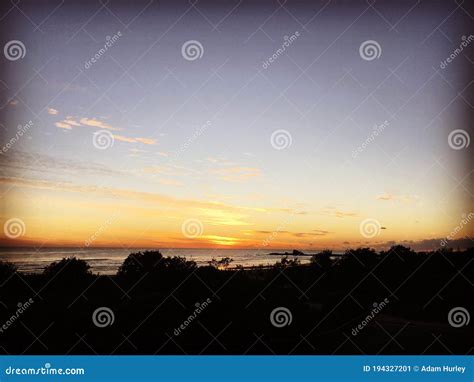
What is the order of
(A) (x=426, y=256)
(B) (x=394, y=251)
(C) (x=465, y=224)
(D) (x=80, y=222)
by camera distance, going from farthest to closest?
(D) (x=80, y=222)
(B) (x=394, y=251)
(A) (x=426, y=256)
(C) (x=465, y=224)

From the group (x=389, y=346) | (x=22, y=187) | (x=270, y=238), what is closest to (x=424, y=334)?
(x=389, y=346)

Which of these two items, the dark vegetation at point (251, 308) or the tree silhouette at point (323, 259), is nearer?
the dark vegetation at point (251, 308)

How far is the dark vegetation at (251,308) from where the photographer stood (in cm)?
340

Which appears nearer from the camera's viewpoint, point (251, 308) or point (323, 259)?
point (251, 308)

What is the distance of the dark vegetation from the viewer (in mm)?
3402

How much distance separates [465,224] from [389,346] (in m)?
1.16

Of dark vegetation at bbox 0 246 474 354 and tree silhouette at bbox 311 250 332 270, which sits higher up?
tree silhouette at bbox 311 250 332 270

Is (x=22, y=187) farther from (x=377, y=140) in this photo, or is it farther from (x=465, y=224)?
(x=465, y=224)

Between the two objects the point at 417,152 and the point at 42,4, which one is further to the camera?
the point at 417,152

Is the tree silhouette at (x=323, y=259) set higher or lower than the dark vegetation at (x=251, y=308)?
higher

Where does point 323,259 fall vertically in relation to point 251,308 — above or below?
above

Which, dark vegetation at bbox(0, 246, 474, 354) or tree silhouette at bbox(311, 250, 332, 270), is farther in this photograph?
tree silhouette at bbox(311, 250, 332, 270)

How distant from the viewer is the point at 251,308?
12.1 feet

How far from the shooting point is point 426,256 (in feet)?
13.3
